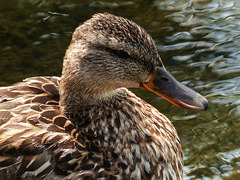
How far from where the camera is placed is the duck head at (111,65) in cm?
367

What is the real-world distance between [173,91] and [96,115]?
0.63 m

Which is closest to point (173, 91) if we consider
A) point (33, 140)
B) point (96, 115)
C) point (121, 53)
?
point (121, 53)

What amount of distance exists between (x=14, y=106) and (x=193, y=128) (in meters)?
2.03

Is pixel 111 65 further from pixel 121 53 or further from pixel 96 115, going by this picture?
pixel 96 115

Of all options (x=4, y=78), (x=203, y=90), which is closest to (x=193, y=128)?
(x=203, y=90)

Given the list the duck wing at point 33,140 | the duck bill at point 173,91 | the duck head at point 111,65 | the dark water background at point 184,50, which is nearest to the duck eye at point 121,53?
the duck head at point 111,65

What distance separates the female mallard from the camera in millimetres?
3689

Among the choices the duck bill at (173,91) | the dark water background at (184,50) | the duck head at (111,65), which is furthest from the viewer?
the dark water background at (184,50)

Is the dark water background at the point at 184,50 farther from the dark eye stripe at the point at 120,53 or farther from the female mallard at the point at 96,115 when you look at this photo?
the dark eye stripe at the point at 120,53

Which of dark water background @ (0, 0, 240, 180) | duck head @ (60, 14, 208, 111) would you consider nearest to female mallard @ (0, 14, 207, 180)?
duck head @ (60, 14, 208, 111)

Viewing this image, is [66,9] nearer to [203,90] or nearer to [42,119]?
[203,90]

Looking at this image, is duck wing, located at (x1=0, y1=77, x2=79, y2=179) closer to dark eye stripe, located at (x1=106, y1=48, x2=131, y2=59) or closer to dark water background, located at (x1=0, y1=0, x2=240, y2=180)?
dark eye stripe, located at (x1=106, y1=48, x2=131, y2=59)

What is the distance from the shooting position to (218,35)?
6.34 meters

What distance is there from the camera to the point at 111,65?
12.4ft
